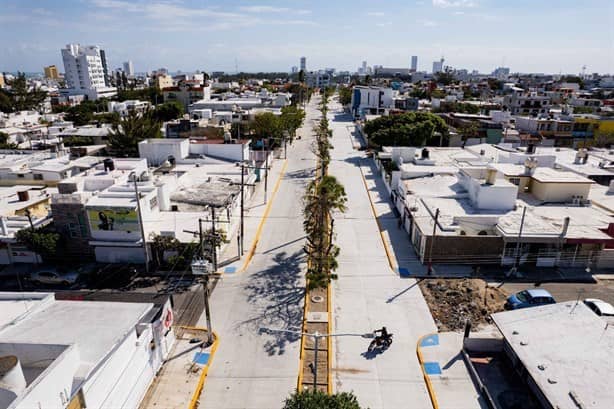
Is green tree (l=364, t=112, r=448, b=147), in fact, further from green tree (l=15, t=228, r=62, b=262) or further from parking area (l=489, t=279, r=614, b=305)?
green tree (l=15, t=228, r=62, b=262)

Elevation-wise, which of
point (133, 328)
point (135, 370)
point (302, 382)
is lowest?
point (302, 382)

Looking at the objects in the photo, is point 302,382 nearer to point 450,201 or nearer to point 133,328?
point 133,328

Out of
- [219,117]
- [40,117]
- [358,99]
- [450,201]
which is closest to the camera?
[450,201]

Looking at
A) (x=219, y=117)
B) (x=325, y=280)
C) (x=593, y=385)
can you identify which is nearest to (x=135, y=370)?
(x=325, y=280)

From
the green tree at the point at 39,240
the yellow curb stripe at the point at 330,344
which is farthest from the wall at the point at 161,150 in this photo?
the yellow curb stripe at the point at 330,344

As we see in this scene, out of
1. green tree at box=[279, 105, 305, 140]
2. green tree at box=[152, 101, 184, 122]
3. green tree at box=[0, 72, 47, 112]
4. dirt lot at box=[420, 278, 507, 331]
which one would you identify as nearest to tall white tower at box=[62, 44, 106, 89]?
green tree at box=[0, 72, 47, 112]

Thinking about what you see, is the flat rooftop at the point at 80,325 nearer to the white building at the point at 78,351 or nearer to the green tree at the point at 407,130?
the white building at the point at 78,351

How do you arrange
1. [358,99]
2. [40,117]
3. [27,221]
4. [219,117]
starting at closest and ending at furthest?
[27,221] < [219,117] < [40,117] < [358,99]
